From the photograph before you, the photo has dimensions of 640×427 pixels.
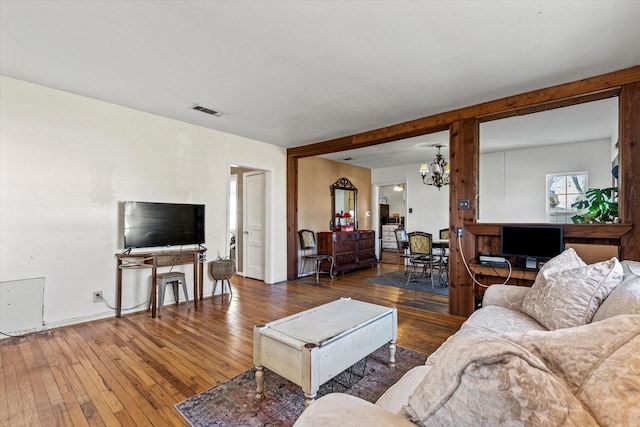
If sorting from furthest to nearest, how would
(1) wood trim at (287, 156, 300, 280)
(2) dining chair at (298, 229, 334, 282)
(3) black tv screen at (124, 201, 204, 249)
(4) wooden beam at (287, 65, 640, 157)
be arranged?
(2) dining chair at (298, 229, 334, 282) → (1) wood trim at (287, 156, 300, 280) → (3) black tv screen at (124, 201, 204, 249) → (4) wooden beam at (287, 65, 640, 157)

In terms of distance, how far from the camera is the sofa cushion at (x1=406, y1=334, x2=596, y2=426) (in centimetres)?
51

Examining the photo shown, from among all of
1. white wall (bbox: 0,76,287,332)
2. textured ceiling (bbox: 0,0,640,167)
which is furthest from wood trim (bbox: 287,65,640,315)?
white wall (bbox: 0,76,287,332)

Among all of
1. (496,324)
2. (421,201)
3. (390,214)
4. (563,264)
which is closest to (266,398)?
(496,324)

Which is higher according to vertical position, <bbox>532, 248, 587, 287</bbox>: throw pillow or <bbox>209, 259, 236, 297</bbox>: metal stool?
<bbox>532, 248, 587, 287</bbox>: throw pillow

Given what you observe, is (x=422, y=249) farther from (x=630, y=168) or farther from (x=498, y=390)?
(x=498, y=390)

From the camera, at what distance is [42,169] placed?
316 centimetres

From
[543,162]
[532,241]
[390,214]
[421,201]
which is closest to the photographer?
[532,241]

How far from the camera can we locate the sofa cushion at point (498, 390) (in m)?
0.51

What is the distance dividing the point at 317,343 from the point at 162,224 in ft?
9.67

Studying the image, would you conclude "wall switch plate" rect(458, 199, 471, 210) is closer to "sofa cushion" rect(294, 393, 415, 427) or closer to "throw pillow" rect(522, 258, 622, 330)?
"throw pillow" rect(522, 258, 622, 330)

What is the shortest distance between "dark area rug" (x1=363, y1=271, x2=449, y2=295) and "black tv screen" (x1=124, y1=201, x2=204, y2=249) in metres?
3.17

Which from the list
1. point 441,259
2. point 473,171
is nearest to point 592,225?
point 473,171

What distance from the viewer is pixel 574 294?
1.80 m

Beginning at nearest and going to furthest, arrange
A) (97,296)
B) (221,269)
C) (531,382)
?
(531,382)
(97,296)
(221,269)
